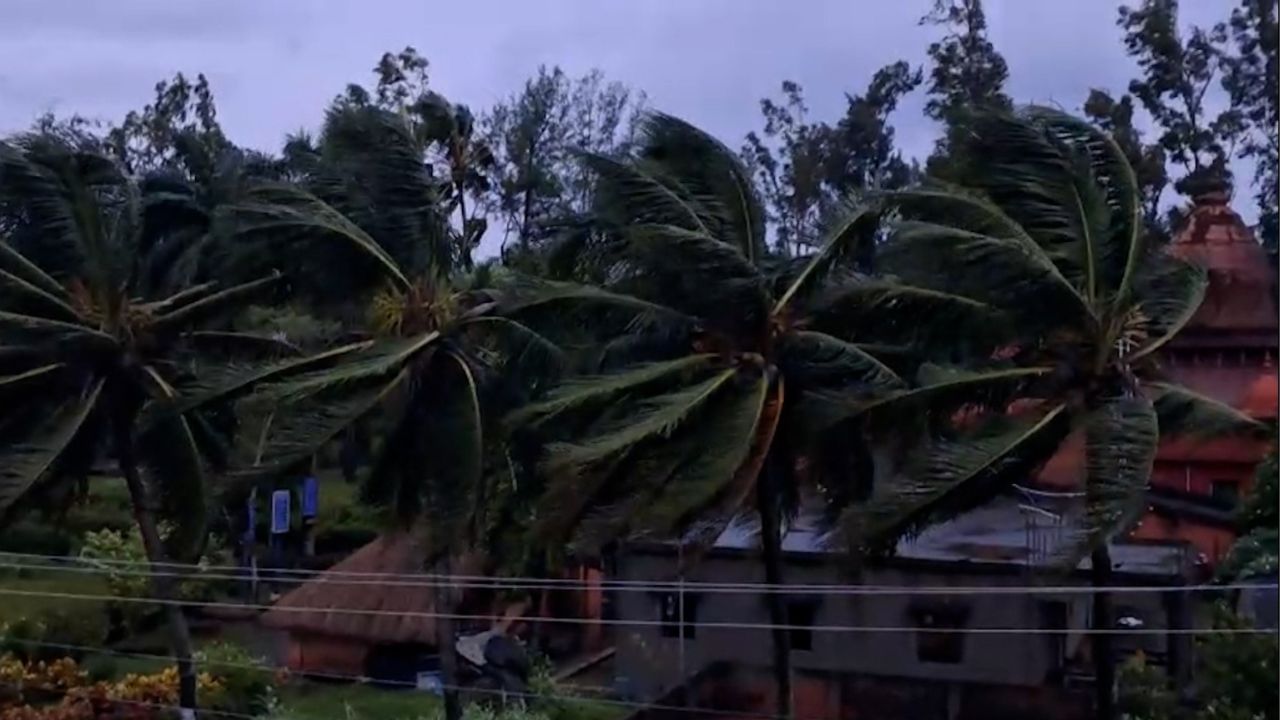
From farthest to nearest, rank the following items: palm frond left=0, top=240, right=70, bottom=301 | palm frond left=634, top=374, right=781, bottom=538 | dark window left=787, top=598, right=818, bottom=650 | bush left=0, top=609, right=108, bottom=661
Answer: bush left=0, top=609, right=108, bottom=661, palm frond left=0, top=240, right=70, bottom=301, dark window left=787, top=598, right=818, bottom=650, palm frond left=634, top=374, right=781, bottom=538

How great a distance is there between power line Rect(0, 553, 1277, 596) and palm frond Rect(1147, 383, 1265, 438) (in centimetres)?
102

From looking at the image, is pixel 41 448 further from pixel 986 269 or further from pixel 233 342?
pixel 986 269

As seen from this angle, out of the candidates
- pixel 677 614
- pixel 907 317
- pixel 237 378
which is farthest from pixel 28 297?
pixel 907 317

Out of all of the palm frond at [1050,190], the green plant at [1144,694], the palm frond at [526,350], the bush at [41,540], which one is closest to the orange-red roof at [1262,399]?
the palm frond at [1050,190]

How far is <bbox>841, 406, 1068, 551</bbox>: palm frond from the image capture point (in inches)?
452

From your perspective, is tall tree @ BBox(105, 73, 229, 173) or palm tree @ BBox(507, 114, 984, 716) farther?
tall tree @ BBox(105, 73, 229, 173)

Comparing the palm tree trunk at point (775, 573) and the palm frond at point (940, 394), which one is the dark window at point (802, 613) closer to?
the palm tree trunk at point (775, 573)

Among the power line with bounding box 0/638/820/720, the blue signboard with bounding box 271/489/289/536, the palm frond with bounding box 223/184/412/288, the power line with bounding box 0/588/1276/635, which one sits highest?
the palm frond with bounding box 223/184/412/288

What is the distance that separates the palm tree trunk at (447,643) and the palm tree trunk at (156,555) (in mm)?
2455

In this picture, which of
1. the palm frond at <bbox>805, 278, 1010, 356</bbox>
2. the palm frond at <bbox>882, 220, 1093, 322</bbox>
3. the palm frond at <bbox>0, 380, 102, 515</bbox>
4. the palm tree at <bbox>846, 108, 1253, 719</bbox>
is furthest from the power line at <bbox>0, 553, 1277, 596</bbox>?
the palm frond at <bbox>882, 220, 1093, 322</bbox>

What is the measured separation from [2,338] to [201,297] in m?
1.69

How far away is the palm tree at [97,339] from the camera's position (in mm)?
14891

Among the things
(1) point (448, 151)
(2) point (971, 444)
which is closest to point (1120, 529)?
(2) point (971, 444)

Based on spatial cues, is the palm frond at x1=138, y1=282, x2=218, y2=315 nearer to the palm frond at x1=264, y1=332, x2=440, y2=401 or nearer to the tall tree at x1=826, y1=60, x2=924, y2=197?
the palm frond at x1=264, y1=332, x2=440, y2=401
